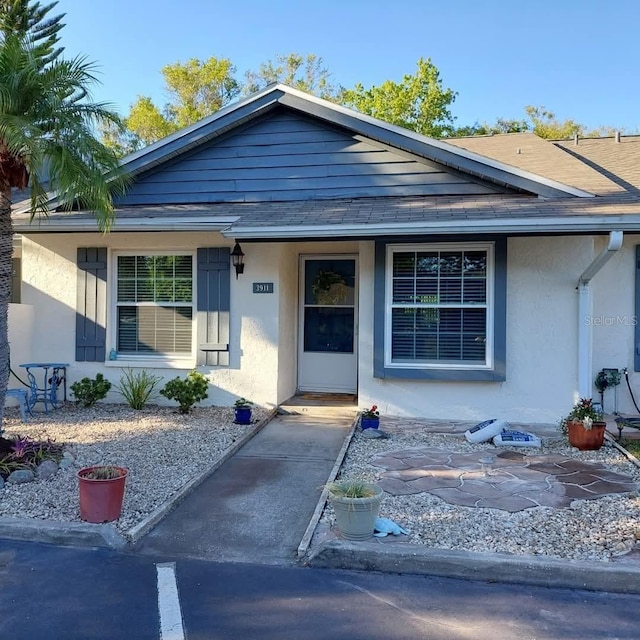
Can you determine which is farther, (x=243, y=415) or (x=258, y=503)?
(x=243, y=415)

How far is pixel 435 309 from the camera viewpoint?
25.5 feet

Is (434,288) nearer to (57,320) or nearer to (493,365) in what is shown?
(493,365)

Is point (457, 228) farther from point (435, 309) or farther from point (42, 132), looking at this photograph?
point (42, 132)

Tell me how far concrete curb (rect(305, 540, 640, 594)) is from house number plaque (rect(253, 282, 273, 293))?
4.89 m

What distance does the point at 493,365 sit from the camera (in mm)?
7484

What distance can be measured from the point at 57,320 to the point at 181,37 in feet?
62.1

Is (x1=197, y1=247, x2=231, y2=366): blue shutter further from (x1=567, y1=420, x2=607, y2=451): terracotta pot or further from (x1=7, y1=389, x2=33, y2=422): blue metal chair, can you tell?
(x1=567, y1=420, x2=607, y2=451): terracotta pot

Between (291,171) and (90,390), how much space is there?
442 cm

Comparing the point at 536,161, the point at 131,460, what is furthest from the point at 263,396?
the point at 536,161

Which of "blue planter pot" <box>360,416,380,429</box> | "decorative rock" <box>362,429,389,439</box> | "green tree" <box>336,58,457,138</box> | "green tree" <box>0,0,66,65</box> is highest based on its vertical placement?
"green tree" <box>336,58,457,138</box>

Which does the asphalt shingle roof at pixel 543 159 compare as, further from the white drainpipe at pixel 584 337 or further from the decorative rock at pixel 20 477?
the decorative rock at pixel 20 477

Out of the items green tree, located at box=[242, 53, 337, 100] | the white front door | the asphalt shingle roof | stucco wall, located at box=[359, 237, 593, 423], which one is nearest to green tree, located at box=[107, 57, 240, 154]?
green tree, located at box=[242, 53, 337, 100]

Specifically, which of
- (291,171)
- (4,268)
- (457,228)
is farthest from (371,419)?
(4,268)

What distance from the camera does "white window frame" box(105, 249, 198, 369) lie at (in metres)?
8.57
